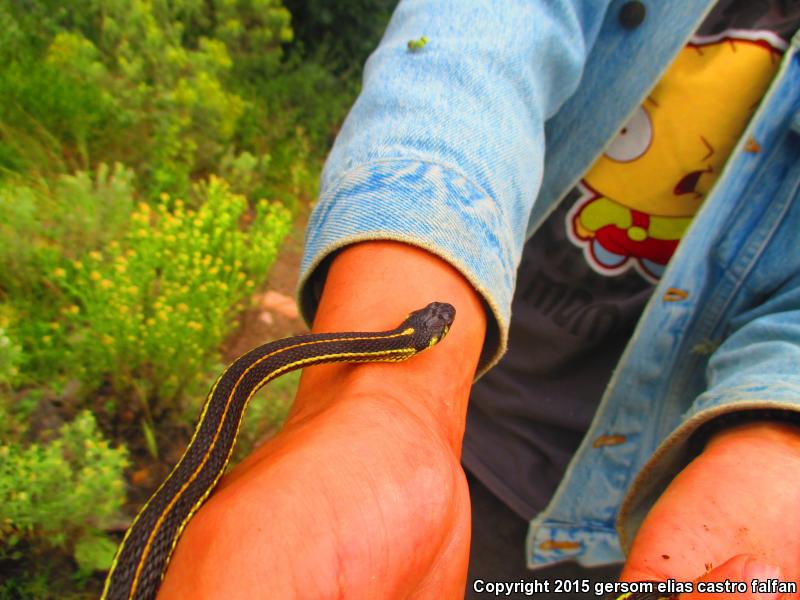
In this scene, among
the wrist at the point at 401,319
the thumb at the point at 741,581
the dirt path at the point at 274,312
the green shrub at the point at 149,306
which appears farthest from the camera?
the dirt path at the point at 274,312

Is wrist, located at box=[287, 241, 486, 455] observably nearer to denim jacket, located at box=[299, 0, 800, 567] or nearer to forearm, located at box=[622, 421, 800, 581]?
denim jacket, located at box=[299, 0, 800, 567]

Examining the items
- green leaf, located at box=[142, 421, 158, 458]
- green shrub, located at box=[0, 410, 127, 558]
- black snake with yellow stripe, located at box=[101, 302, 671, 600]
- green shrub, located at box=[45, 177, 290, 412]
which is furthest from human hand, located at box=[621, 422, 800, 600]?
green leaf, located at box=[142, 421, 158, 458]

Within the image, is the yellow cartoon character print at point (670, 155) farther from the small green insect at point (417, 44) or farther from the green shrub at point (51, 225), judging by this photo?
the green shrub at point (51, 225)

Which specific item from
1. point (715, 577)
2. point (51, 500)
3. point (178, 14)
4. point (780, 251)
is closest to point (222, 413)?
point (51, 500)

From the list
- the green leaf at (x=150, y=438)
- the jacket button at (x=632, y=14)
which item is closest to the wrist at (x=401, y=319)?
the jacket button at (x=632, y=14)

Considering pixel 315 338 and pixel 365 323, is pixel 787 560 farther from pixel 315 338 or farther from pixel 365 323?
pixel 315 338

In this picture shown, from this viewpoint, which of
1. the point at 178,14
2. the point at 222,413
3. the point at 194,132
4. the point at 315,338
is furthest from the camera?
the point at 178,14
